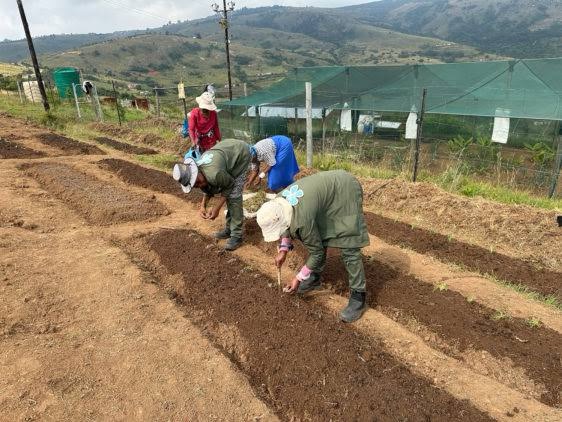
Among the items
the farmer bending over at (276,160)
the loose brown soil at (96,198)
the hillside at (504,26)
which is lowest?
the loose brown soil at (96,198)

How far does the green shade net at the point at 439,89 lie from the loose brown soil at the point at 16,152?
17.0ft

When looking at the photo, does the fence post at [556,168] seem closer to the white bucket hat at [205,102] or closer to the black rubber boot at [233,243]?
the black rubber boot at [233,243]

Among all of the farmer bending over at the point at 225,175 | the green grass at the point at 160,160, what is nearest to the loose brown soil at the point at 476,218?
the farmer bending over at the point at 225,175

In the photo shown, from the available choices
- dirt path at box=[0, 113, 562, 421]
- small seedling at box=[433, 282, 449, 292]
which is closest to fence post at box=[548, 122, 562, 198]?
dirt path at box=[0, 113, 562, 421]

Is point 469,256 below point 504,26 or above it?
below

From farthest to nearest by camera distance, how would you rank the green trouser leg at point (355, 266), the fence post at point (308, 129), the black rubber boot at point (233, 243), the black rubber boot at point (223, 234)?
the fence post at point (308, 129), the black rubber boot at point (223, 234), the black rubber boot at point (233, 243), the green trouser leg at point (355, 266)

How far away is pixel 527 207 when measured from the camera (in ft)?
18.8

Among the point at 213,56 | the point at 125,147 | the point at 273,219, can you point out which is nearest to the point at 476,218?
the point at 273,219

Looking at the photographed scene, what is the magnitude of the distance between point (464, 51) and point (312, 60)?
41.0 m

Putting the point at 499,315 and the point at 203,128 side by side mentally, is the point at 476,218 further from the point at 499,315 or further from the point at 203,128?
the point at 203,128

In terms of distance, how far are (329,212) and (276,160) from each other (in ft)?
6.47

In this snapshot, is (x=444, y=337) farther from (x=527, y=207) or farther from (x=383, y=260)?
(x=527, y=207)

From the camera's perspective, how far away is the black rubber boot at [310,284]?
159 inches

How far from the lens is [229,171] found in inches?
177
